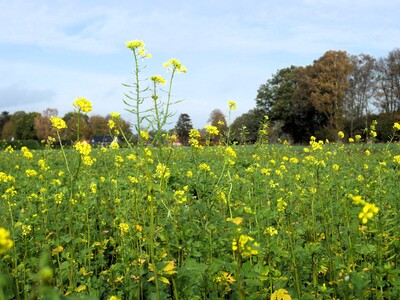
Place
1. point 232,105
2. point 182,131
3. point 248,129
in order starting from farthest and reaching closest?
1. point 248,129
2. point 182,131
3. point 232,105

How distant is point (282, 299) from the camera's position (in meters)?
2.00

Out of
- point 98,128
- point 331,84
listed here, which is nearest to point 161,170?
point 331,84

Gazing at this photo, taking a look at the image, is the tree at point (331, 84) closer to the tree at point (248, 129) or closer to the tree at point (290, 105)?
the tree at point (290, 105)

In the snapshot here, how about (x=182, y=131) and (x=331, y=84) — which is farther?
(x=331, y=84)

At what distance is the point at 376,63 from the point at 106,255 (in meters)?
43.4

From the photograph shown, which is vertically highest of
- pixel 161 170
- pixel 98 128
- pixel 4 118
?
pixel 4 118

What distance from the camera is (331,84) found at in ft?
127

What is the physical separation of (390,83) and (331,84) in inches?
285

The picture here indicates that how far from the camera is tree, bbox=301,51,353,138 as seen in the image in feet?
126

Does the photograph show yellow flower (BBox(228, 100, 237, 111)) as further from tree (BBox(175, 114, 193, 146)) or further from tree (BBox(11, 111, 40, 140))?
tree (BBox(11, 111, 40, 140))

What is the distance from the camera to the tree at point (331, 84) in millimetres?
38500

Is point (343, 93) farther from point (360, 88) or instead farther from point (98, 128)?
point (98, 128)

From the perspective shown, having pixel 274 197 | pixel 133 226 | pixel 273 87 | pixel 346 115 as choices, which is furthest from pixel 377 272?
pixel 273 87

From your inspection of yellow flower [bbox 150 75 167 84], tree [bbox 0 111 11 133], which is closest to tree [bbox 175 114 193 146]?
yellow flower [bbox 150 75 167 84]
